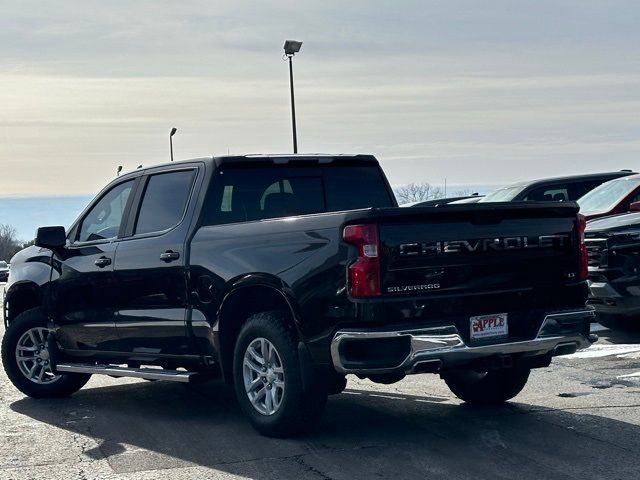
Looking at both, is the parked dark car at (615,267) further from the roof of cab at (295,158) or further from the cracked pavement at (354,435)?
the roof of cab at (295,158)

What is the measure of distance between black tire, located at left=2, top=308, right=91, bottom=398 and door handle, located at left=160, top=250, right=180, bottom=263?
207 cm

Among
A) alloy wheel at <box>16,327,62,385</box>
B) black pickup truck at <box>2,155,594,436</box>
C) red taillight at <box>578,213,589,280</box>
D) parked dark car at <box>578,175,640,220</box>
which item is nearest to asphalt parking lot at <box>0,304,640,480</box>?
alloy wheel at <box>16,327,62,385</box>

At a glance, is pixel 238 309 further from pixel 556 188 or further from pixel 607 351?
pixel 556 188

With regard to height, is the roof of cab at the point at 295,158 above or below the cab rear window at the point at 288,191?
above

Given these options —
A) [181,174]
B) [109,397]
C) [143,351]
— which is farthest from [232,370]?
[109,397]

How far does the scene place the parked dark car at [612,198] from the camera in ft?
50.9

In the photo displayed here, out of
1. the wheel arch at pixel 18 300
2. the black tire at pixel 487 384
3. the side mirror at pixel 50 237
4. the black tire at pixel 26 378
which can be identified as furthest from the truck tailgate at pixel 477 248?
the wheel arch at pixel 18 300

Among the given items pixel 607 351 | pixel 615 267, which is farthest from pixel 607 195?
pixel 607 351

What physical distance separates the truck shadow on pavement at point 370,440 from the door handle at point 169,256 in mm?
1261

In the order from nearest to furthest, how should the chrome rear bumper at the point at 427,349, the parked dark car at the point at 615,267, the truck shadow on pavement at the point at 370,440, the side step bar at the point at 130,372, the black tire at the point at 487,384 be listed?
1. the truck shadow on pavement at the point at 370,440
2. the chrome rear bumper at the point at 427,349
3. the side step bar at the point at 130,372
4. the black tire at the point at 487,384
5. the parked dark car at the point at 615,267

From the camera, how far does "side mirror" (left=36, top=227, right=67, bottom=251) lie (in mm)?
9703

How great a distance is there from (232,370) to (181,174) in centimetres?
178

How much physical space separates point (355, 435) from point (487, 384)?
1447 millimetres

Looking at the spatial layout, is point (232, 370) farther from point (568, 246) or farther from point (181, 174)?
point (568, 246)
